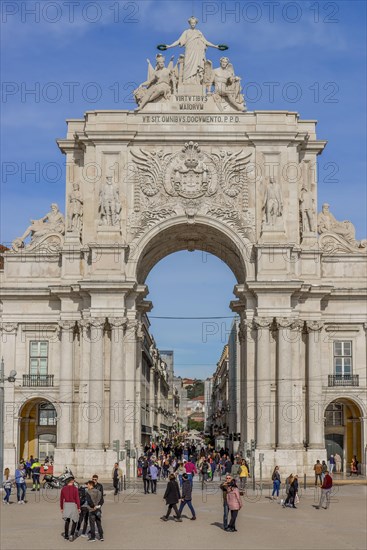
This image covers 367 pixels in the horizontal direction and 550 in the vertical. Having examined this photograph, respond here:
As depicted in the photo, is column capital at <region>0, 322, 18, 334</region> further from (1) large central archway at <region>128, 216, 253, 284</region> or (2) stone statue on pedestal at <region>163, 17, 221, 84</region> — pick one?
(2) stone statue on pedestal at <region>163, 17, 221, 84</region>

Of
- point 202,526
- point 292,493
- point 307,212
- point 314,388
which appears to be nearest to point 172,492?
point 202,526

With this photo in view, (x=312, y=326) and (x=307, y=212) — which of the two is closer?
(x=312, y=326)

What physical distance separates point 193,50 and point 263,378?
63.5 ft

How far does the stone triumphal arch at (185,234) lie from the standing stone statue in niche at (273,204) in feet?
0.28

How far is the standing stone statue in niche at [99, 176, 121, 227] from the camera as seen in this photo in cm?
5631

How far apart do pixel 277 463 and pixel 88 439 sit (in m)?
10.3

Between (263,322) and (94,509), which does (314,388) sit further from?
(94,509)

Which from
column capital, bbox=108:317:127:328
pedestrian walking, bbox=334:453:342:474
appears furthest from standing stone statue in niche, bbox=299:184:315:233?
pedestrian walking, bbox=334:453:342:474

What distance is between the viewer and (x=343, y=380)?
188 feet

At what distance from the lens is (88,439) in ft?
180

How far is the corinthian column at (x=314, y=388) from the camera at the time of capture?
55625 mm

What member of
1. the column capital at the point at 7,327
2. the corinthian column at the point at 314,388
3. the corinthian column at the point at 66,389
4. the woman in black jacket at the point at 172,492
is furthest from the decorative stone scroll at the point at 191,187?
the woman in black jacket at the point at 172,492

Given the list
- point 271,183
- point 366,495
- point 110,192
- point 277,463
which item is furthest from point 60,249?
point 366,495

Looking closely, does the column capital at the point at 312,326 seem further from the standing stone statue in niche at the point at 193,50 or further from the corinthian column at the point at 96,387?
the standing stone statue in niche at the point at 193,50
